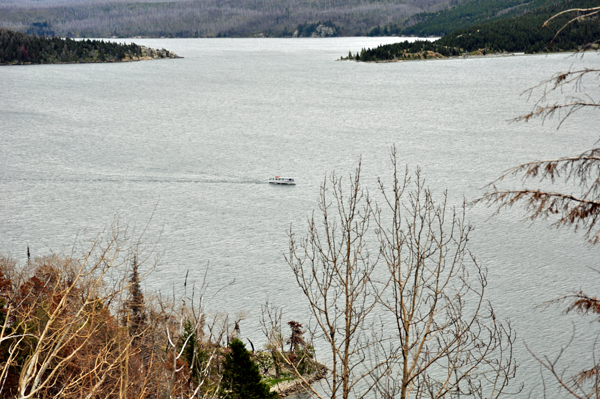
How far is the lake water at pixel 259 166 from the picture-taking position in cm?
2548

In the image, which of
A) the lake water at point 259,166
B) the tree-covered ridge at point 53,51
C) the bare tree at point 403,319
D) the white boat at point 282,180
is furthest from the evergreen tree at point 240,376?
the tree-covered ridge at point 53,51

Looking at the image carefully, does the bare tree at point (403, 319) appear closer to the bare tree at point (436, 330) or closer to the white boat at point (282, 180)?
the bare tree at point (436, 330)

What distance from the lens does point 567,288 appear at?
24016 millimetres

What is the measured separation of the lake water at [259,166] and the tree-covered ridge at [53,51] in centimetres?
5996

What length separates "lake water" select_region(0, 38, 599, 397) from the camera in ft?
83.6

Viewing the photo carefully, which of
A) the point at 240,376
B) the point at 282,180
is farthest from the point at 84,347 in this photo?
the point at 282,180

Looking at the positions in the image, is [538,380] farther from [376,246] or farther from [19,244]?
[19,244]

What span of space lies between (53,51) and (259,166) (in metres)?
130

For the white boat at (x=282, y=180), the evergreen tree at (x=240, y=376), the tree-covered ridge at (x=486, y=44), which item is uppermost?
the tree-covered ridge at (x=486, y=44)

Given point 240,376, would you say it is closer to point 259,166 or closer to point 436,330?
point 436,330

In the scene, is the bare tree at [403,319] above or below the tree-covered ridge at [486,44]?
below

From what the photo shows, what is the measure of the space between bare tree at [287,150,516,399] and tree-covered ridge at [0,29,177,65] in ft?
449

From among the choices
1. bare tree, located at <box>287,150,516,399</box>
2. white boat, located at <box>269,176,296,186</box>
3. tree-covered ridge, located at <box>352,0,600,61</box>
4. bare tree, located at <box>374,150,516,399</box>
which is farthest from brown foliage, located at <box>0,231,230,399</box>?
tree-covered ridge, located at <box>352,0,600,61</box>

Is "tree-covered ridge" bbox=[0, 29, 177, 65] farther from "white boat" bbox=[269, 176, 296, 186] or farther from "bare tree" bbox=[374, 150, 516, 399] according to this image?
"bare tree" bbox=[374, 150, 516, 399]
